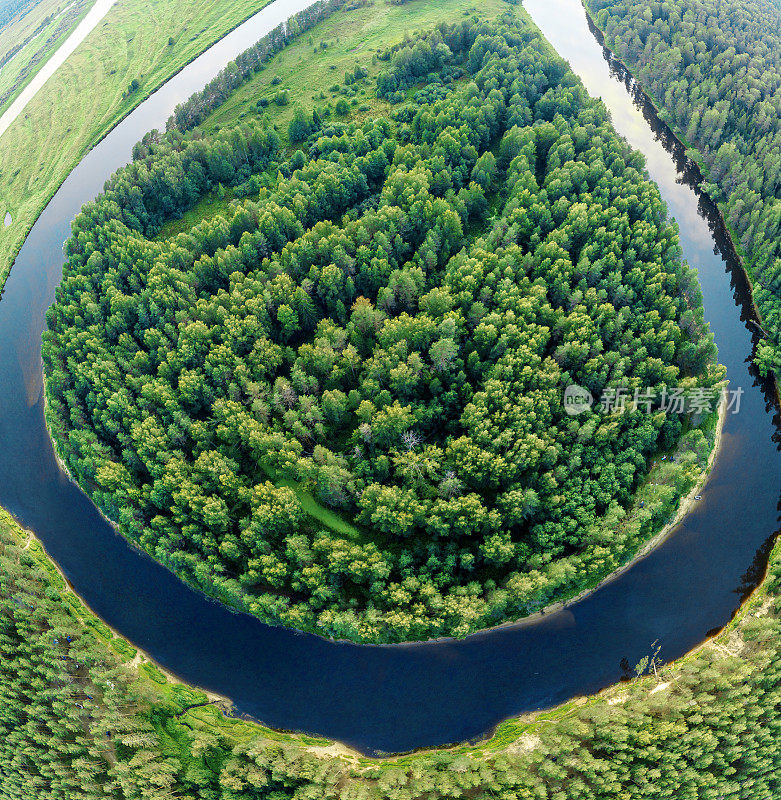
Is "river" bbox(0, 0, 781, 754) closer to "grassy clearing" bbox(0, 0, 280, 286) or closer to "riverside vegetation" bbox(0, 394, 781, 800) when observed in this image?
"riverside vegetation" bbox(0, 394, 781, 800)

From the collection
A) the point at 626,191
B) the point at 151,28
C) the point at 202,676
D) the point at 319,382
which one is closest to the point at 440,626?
the point at 202,676

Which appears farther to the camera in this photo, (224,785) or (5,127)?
(5,127)

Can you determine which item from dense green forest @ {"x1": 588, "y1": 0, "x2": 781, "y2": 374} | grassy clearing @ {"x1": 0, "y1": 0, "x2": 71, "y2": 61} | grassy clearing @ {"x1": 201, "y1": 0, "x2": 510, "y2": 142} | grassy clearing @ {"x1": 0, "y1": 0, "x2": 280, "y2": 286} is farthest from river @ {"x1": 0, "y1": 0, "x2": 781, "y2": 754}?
grassy clearing @ {"x1": 0, "y1": 0, "x2": 71, "y2": 61}

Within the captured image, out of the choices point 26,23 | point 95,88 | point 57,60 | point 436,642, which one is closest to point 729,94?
point 436,642

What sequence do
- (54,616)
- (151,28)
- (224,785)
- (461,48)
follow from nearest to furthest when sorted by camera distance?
(224,785)
(54,616)
(461,48)
(151,28)

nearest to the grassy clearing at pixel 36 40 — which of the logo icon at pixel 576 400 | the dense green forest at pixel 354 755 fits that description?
the dense green forest at pixel 354 755

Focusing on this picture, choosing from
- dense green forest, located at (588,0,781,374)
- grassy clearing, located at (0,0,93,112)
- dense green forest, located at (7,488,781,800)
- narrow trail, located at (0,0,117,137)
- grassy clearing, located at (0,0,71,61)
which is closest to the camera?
dense green forest, located at (7,488,781,800)

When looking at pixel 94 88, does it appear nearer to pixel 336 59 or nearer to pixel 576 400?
pixel 336 59

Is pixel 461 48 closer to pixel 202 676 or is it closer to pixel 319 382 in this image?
pixel 319 382
